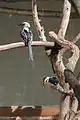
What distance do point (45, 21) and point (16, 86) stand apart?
68cm

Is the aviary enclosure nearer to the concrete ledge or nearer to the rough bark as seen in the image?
the rough bark

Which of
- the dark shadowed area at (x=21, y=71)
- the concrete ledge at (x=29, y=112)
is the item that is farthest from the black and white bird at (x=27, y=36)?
the dark shadowed area at (x=21, y=71)

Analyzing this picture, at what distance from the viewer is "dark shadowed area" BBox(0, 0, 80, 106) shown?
3.13 metres

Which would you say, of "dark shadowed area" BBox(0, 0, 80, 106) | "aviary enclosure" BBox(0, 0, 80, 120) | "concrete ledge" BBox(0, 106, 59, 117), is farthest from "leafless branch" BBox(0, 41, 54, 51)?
"dark shadowed area" BBox(0, 0, 80, 106)

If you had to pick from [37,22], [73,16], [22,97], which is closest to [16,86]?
[22,97]

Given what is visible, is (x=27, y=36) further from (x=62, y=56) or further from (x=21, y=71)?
(x=21, y=71)

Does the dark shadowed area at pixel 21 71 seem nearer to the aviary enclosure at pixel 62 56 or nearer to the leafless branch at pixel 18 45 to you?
the aviary enclosure at pixel 62 56

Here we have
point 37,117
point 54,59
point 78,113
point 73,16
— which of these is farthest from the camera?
point 73,16

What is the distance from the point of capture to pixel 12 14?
10.2 feet

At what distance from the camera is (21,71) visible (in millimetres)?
3143

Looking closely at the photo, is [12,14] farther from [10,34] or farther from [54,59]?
[54,59]

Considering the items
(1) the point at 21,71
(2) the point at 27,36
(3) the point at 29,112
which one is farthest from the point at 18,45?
(1) the point at 21,71

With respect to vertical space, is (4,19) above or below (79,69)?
above

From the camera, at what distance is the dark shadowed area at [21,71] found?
10.3 ft
